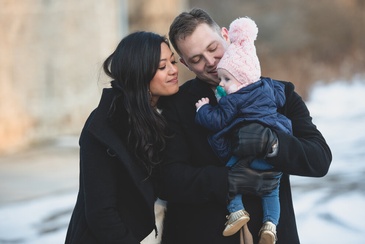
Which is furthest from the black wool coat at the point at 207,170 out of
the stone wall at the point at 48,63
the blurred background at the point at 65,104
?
the stone wall at the point at 48,63

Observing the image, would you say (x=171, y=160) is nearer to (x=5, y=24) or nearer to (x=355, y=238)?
(x=355, y=238)

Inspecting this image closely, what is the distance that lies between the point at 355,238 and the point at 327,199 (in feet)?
3.39

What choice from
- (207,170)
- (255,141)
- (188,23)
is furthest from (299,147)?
(188,23)

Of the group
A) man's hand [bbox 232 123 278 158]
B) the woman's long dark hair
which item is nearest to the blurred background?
the woman's long dark hair

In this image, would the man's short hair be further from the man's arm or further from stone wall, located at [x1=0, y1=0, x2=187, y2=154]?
stone wall, located at [x1=0, y1=0, x2=187, y2=154]

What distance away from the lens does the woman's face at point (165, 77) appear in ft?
8.15

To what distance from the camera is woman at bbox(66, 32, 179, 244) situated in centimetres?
238

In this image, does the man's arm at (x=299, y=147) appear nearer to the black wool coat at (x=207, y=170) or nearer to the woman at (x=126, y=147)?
the black wool coat at (x=207, y=170)

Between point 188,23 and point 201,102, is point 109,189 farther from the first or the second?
point 188,23

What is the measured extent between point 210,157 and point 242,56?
413 mm

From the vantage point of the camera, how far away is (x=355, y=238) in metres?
4.60

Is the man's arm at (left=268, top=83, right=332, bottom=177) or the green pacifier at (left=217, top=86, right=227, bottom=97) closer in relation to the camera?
the man's arm at (left=268, top=83, right=332, bottom=177)

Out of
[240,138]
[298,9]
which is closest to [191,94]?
[240,138]

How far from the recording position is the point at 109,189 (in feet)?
7.82
